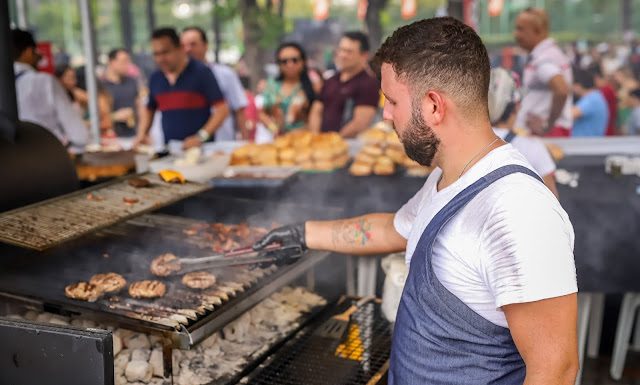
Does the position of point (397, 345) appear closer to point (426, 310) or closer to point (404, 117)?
point (426, 310)

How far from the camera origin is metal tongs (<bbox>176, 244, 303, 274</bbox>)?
3014mm

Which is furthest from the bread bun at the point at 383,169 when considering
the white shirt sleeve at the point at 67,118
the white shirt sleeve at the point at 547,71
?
the white shirt sleeve at the point at 67,118

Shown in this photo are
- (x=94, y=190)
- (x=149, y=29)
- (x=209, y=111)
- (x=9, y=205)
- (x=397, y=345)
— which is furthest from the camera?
(x=149, y=29)

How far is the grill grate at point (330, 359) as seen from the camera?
2930mm

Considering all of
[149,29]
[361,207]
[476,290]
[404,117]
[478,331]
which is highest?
[149,29]

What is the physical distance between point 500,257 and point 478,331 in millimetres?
303

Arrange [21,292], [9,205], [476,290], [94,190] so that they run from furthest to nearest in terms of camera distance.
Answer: [94,190]
[9,205]
[21,292]
[476,290]

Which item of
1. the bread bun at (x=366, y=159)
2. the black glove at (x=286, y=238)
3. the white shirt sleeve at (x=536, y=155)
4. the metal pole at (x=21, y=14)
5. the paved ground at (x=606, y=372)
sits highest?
the metal pole at (x=21, y=14)

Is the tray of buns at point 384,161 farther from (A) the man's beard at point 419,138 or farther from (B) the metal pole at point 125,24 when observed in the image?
(B) the metal pole at point 125,24

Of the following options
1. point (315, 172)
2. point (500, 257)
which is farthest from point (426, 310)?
point (315, 172)

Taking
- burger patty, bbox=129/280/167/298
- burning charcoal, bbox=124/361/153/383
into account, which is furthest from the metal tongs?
burning charcoal, bbox=124/361/153/383

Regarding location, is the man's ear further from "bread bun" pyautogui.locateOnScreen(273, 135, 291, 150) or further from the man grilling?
"bread bun" pyautogui.locateOnScreen(273, 135, 291, 150)

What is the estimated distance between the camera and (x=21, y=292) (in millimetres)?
2709

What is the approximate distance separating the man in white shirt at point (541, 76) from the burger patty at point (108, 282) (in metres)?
5.34
